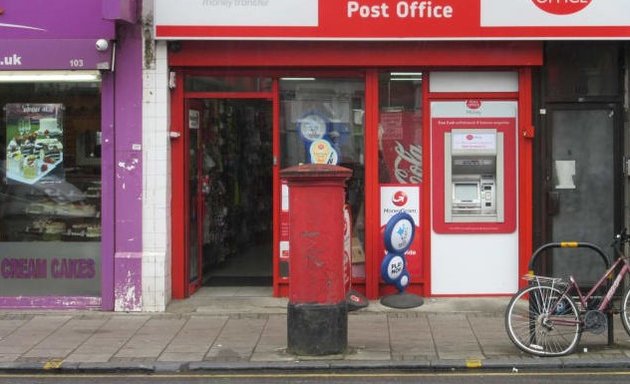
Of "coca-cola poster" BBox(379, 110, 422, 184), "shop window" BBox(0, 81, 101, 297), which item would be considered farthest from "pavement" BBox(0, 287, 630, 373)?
"coca-cola poster" BBox(379, 110, 422, 184)

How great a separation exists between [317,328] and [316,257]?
643 mm

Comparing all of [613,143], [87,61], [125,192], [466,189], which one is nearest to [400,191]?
[466,189]

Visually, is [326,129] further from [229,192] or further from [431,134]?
[229,192]

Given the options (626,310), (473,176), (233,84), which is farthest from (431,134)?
(626,310)

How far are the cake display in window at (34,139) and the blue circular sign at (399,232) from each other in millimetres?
4004

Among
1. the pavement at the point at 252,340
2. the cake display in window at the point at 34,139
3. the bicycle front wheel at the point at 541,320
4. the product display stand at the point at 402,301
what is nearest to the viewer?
the pavement at the point at 252,340

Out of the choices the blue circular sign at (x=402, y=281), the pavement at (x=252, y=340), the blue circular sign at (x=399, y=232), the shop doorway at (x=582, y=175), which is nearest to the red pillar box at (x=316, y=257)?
the pavement at (x=252, y=340)

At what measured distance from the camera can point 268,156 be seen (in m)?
10.6

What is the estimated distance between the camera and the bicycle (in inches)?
267

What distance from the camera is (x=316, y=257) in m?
6.75

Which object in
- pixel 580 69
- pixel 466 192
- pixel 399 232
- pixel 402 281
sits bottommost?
pixel 402 281

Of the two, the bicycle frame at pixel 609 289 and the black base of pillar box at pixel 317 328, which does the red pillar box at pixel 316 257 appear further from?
the bicycle frame at pixel 609 289

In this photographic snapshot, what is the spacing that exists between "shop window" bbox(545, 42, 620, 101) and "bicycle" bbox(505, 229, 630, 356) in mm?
2708

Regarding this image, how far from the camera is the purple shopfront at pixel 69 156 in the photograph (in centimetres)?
868
